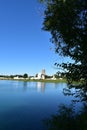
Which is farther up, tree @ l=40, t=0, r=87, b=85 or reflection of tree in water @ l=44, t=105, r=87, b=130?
tree @ l=40, t=0, r=87, b=85

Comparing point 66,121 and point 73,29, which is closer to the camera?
point 73,29

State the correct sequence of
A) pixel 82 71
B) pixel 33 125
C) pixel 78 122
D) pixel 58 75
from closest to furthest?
1. pixel 82 71
2. pixel 58 75
3. pixel 78 122
4. pixel 33 125

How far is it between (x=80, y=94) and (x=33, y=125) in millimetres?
11412

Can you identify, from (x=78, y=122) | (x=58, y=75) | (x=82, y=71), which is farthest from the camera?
(x=78, y=122)

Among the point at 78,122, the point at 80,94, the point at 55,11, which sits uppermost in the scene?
the point at 55,11

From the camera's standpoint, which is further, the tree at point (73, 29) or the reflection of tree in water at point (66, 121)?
the reflection of tree in water at point (66, 121)

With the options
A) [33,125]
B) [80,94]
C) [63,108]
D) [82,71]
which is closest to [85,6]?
[82,71]

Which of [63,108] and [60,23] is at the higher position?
[60,23]

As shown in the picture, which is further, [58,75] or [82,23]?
[58,75]

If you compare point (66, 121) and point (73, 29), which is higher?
point (73, 29)

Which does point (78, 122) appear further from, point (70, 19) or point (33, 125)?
point (33, 125)

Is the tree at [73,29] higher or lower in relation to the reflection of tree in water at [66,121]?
higher

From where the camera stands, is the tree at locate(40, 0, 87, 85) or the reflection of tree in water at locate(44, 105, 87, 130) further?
the reflection of tree in water at locate(44, 105, 87, 130)

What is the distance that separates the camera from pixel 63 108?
53.5 ft
